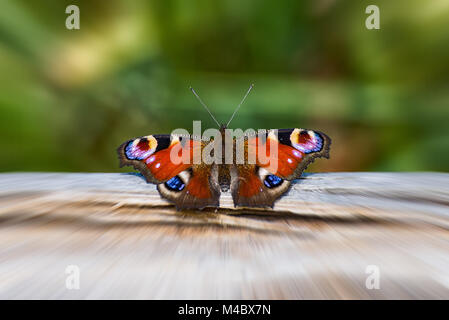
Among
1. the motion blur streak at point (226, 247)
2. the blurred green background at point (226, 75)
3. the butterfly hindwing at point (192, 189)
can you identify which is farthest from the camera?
the blurred green background at point (226, 75)

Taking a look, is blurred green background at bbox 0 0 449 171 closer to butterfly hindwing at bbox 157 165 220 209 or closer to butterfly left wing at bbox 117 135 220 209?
butterfly left wing at bbox 117 135 220 209

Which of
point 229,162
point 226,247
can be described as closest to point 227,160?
point 229,162

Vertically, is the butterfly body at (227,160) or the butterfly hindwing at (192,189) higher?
the butterfly body at (227,160)

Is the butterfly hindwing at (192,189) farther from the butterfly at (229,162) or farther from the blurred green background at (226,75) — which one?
the blurred green background at (226,75)

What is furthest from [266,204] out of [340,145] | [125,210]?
[340,145]

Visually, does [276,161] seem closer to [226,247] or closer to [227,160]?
[227,160]

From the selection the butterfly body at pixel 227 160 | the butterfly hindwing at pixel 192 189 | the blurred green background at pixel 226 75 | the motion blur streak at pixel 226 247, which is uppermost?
the blurred green background at pixel 226 75

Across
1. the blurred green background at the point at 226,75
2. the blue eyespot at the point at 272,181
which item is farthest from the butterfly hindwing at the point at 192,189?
the blurred green background at the point at 226,75

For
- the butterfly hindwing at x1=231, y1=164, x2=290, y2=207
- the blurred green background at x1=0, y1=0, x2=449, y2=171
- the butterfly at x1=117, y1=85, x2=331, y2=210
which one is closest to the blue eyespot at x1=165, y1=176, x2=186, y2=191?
the butterfly at x1=117, y1=85, x2=331, y2=210
